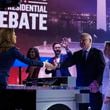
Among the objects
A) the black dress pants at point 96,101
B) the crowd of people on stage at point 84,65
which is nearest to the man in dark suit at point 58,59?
the crowd of people on stage at point 84,65

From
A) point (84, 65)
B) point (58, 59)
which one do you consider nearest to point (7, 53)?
point (58, 59)

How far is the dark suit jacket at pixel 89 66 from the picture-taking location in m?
5.25

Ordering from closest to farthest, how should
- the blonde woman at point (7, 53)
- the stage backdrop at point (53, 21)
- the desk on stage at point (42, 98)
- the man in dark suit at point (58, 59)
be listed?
the desk on stage at point (42, 98), the blonde woman at point (7, 53), the stage backdrop at point (53, 21), the man in dark suit at point (58, 59)

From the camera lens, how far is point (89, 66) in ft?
17.2

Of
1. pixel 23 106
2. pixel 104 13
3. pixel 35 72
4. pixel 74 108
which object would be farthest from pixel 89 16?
pixel 23 106

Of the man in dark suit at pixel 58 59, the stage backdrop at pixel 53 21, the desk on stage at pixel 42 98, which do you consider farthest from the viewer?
the man in dark suit at pixel 58 59

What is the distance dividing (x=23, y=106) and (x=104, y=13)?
331 centimetres

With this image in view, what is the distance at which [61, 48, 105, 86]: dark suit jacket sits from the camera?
5246 millimetres

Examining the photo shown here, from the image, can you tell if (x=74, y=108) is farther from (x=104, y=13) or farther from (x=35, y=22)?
(x=104, y=13)

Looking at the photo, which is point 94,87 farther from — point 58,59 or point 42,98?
point 42,98

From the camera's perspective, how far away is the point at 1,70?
3.53m

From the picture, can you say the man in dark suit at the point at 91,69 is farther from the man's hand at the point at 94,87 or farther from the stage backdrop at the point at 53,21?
the stage backdrop at the point at 53,21

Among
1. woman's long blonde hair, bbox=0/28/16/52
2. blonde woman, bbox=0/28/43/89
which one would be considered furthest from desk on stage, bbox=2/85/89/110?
woman's long blonde hair, bbox=0/28/16/52

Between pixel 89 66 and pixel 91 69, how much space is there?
5 cm
